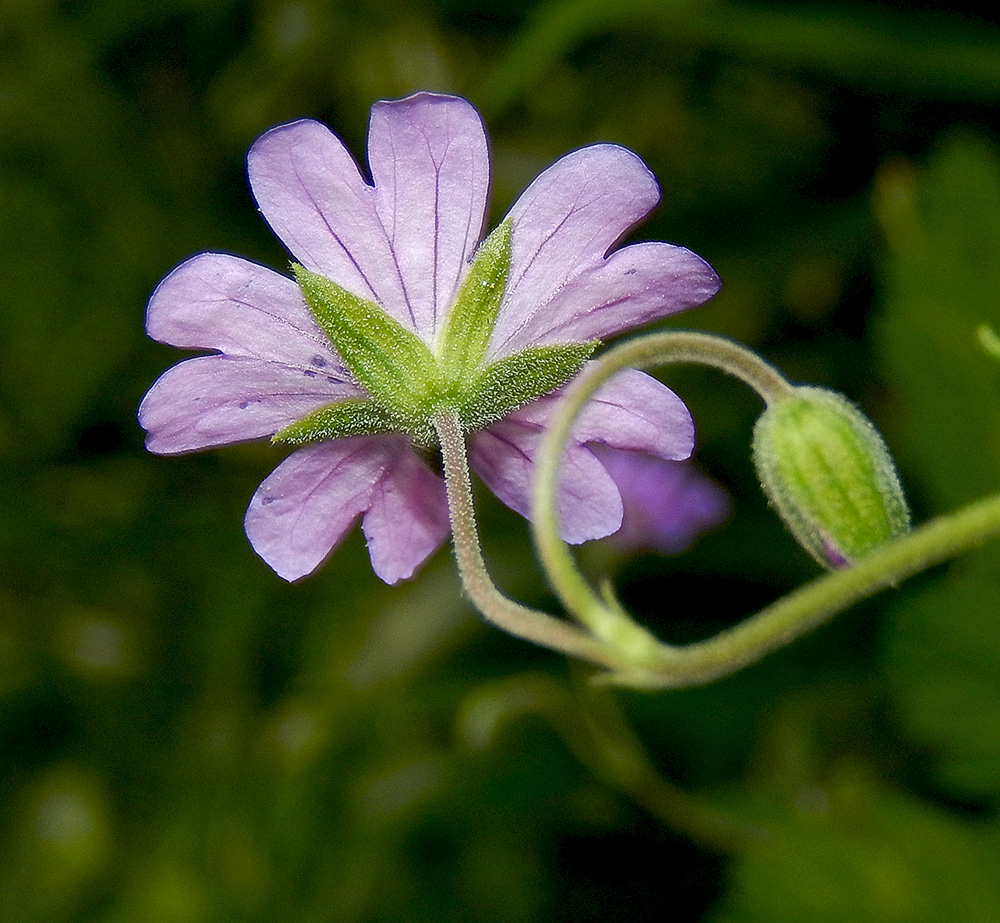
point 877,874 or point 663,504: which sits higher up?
point 663,504

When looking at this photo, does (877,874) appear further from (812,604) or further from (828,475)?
(812,604)

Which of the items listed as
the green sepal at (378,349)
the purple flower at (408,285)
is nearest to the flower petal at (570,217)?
the purple flower at (408,285)

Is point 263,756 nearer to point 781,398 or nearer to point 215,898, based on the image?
point 215,898

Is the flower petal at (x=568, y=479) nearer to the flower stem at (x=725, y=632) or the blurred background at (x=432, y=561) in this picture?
the flower stem at (x=725, y=632)

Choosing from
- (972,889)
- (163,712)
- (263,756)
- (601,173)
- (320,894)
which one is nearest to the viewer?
(601,173)

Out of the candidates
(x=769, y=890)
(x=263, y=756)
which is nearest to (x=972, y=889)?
(x=769, y=890)

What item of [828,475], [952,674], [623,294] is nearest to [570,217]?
[623,294]

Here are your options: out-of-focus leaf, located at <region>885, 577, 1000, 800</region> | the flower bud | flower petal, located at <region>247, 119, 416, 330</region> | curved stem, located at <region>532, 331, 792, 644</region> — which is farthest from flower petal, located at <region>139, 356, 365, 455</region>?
out-of-focus leaf, located at <region>885, 577, 1000, 800</region>
